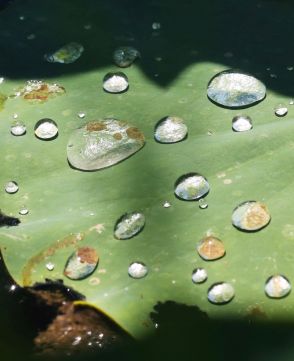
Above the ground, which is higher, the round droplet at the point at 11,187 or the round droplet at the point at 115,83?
the round droplet at the point at 115,83

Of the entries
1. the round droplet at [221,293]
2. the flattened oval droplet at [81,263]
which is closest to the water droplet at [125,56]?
Answer: the flattened oval droplet at [81,263]

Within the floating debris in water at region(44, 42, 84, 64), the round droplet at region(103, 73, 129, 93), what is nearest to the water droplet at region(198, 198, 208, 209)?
the round droplet at region(103, 73, 129, 93)

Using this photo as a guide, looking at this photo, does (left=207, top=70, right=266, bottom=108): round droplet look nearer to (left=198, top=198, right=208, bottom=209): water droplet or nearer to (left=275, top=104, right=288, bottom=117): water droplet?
(left=275, top=104, right=288, bottom=117): water droplet

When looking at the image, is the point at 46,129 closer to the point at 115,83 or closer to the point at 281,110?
the point at 115,83

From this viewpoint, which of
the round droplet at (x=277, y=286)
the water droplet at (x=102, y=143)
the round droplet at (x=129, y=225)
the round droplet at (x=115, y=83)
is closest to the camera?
the round droplet at (x=277, y=286)

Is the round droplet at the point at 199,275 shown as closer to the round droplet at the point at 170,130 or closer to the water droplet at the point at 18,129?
the round droplet at the point at 170,130

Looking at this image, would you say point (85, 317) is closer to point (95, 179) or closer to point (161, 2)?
point (95, 179)
